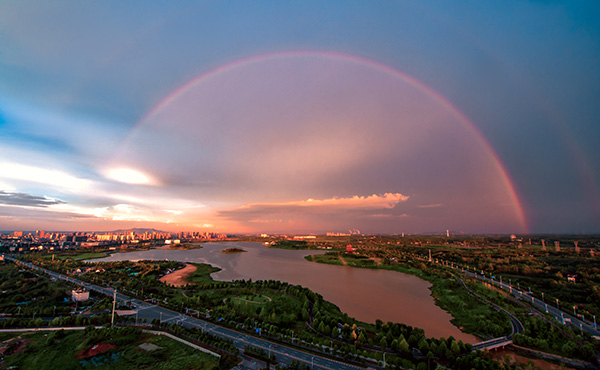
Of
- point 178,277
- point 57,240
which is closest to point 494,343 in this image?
point 178,277

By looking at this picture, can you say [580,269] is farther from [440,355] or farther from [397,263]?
[440,355]

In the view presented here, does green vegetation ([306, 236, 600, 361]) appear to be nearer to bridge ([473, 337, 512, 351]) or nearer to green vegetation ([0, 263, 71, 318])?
bridge ([473, 337, 512, 351])

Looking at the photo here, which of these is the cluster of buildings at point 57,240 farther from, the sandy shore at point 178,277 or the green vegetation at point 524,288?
the green vegetation at point 524,288

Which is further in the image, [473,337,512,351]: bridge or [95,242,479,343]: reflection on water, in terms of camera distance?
[95,242,479,343]: reflection on water

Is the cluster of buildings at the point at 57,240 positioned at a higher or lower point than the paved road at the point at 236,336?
lower

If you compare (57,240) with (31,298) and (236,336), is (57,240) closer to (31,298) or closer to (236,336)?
(31,298)

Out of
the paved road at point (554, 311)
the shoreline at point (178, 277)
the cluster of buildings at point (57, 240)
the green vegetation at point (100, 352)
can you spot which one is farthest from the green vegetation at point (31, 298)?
the cluster of buildings at point (57, 240)

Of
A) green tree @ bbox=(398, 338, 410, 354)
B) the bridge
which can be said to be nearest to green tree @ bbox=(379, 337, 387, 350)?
green tree @ bbox=(398, 338, 410, 354)

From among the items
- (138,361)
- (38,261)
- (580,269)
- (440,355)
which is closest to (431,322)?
(440,355)
